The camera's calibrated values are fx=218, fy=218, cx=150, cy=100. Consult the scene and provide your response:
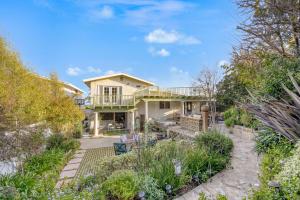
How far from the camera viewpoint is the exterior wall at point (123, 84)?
75.2 feet

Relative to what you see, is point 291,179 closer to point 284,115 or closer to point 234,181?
point 284,115

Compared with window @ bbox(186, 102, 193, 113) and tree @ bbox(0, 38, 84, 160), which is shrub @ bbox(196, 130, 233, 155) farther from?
window @ bbox(186, 102, 193, 113)

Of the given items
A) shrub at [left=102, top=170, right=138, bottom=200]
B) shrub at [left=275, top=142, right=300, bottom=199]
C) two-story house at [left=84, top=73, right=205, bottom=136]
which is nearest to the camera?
shrub at [left=275, top=142, right=300, bottom=199]

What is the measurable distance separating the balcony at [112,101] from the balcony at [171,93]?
40.6 inches

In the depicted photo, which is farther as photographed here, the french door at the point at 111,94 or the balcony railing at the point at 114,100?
the french door at the point at 111,94

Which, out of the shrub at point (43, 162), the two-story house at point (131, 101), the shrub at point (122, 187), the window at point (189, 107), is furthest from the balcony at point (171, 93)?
the shrub at point (122, 187)

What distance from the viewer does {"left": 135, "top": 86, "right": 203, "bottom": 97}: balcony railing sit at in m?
23.0

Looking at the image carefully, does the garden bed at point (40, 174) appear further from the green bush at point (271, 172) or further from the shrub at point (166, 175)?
the green bush at point (271, 172)

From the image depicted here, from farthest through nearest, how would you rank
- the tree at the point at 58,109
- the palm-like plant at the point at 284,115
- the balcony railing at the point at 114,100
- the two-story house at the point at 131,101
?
the two-story house at the point at 131,101, the balcony railing at the point at 114,100, the tree at the point at 58,109, the palm-like plant at the point at 284,115

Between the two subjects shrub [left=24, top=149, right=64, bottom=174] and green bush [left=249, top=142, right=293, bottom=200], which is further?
shrub [left=24, top=149, right=64, bottom=174]

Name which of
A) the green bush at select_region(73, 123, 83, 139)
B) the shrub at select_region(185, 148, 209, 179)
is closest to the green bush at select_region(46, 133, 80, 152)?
the green bush at select_region(73, 123, 83, 139)

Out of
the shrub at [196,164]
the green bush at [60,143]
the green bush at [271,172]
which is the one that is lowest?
the green bush at [60,143]

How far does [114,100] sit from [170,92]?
624cm

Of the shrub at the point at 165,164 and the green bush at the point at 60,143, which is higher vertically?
the shrub at the point at 165,164
